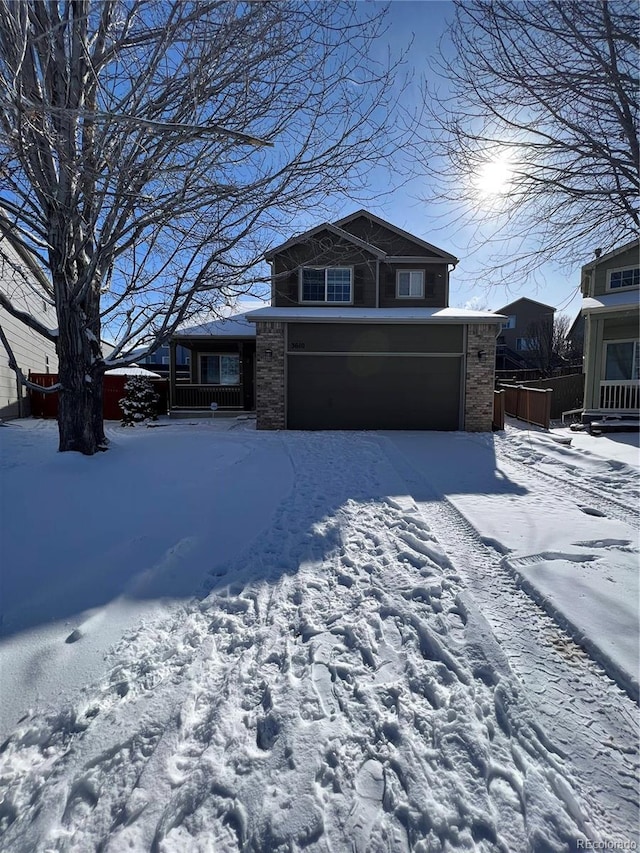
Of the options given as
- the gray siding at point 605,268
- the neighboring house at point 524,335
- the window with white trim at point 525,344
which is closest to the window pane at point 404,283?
the gray siding at point 605,268

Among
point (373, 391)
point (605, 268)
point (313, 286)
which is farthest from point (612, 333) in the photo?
point (313, 286)

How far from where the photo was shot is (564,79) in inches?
180

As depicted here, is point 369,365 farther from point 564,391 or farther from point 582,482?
point 564,391

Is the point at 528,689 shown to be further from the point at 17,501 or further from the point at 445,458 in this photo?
the point at 445,458

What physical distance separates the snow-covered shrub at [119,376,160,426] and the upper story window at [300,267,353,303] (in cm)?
637

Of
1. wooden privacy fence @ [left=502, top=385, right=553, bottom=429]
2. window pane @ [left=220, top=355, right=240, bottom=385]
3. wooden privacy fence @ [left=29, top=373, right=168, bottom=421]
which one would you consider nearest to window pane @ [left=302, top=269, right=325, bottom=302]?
window pane @ [left=220, top=355, right=240, bottom=385]

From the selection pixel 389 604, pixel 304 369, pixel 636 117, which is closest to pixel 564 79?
pixel 636 117

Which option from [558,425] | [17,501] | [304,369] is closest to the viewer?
[17,501]

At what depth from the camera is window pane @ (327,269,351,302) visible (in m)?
12.2

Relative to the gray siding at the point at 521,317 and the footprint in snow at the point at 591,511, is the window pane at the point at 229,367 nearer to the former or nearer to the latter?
the footprint in snow at the point at 591,511

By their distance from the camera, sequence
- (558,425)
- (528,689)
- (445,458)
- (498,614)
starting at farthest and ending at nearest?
(558,425)
(445,458)
(498,614)
(528,689)

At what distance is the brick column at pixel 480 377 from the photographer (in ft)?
35.1

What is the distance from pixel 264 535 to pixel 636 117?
6.57 metres

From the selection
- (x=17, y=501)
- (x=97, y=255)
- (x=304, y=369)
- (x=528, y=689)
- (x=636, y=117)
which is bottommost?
(x=528, y=689)
